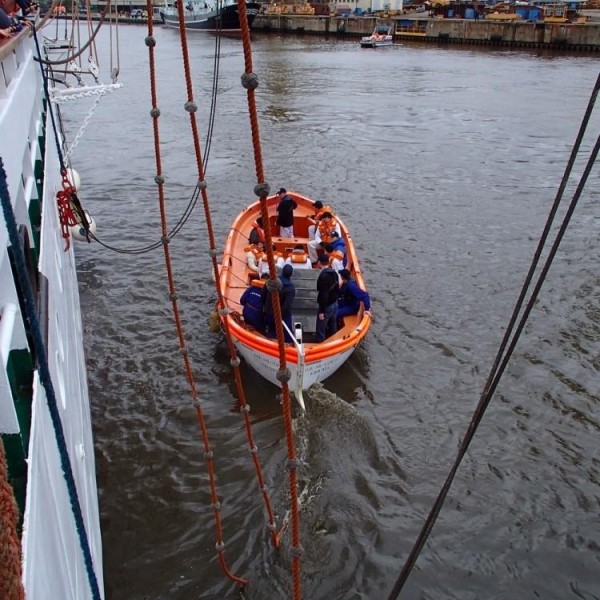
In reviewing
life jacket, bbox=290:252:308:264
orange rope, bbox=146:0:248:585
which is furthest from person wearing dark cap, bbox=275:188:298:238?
orange rope, bbox=146:0:248:585

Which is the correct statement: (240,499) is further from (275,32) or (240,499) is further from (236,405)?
(275,32)

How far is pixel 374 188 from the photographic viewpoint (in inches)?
752

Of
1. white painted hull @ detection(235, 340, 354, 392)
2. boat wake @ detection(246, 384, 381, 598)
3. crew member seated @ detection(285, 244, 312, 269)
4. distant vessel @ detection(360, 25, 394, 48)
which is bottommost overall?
boat wake @ detection(246, 384, 381, 598)

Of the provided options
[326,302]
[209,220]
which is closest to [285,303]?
→ [326,302]

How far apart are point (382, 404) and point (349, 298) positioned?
6.27ft

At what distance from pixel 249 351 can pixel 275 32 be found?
79442 mm

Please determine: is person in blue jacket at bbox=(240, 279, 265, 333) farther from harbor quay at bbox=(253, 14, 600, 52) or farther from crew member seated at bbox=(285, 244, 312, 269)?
harbor quay at bbox=(253, 14, 600, 52)

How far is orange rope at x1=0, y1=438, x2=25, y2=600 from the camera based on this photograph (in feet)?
4.13

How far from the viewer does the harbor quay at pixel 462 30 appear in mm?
52312

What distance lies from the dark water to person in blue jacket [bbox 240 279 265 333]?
39.2 inches

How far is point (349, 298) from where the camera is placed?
32.5 feet

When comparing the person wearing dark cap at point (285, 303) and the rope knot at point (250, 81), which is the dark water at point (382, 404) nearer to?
the person wearing dark cap at point (285, 303)

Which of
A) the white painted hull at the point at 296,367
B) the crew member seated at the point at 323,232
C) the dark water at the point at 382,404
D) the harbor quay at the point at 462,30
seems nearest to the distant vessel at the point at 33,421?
the dark water at the point at 382,404

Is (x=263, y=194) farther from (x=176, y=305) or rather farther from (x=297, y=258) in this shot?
(x=297, y=258)
